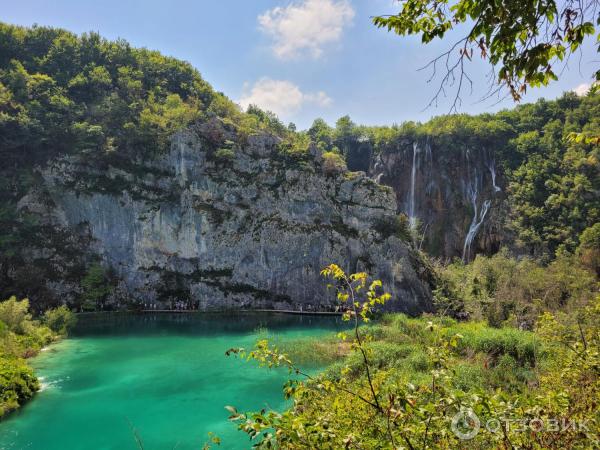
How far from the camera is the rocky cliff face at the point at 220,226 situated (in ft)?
130

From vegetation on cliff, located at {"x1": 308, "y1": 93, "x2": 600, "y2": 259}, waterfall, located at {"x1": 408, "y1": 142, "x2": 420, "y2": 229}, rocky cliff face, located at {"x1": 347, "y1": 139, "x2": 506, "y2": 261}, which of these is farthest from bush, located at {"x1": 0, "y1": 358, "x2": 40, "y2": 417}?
waterfall, located at {"x1": 408, "y1": 142, "x2": 420, "y2": 229}

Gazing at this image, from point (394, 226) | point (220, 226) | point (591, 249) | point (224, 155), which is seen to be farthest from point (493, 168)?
point (220, 226)

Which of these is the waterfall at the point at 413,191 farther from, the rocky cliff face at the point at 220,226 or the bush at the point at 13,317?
the bush at the point at 13,317

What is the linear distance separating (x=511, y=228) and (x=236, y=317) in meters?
35.3

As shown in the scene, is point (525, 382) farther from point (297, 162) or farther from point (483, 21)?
point (297, 162)

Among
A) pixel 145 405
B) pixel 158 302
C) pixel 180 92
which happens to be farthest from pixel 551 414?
pixel 180 92

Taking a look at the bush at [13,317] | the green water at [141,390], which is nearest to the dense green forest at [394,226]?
the bush at [13,317]

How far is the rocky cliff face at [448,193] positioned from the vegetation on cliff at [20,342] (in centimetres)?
4154

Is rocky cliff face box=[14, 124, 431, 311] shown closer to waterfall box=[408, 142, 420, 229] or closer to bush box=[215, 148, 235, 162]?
bush box=[215, 148, 235, 162]

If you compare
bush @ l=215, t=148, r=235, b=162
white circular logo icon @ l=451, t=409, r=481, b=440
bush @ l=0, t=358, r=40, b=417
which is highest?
bush @ l=215, t=148, r=235, b=162

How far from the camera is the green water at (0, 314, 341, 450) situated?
13.1 metres

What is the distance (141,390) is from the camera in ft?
57.1

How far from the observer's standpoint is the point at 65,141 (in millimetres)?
41562

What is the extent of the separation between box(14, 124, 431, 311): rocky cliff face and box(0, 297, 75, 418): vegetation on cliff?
10.7 meters
